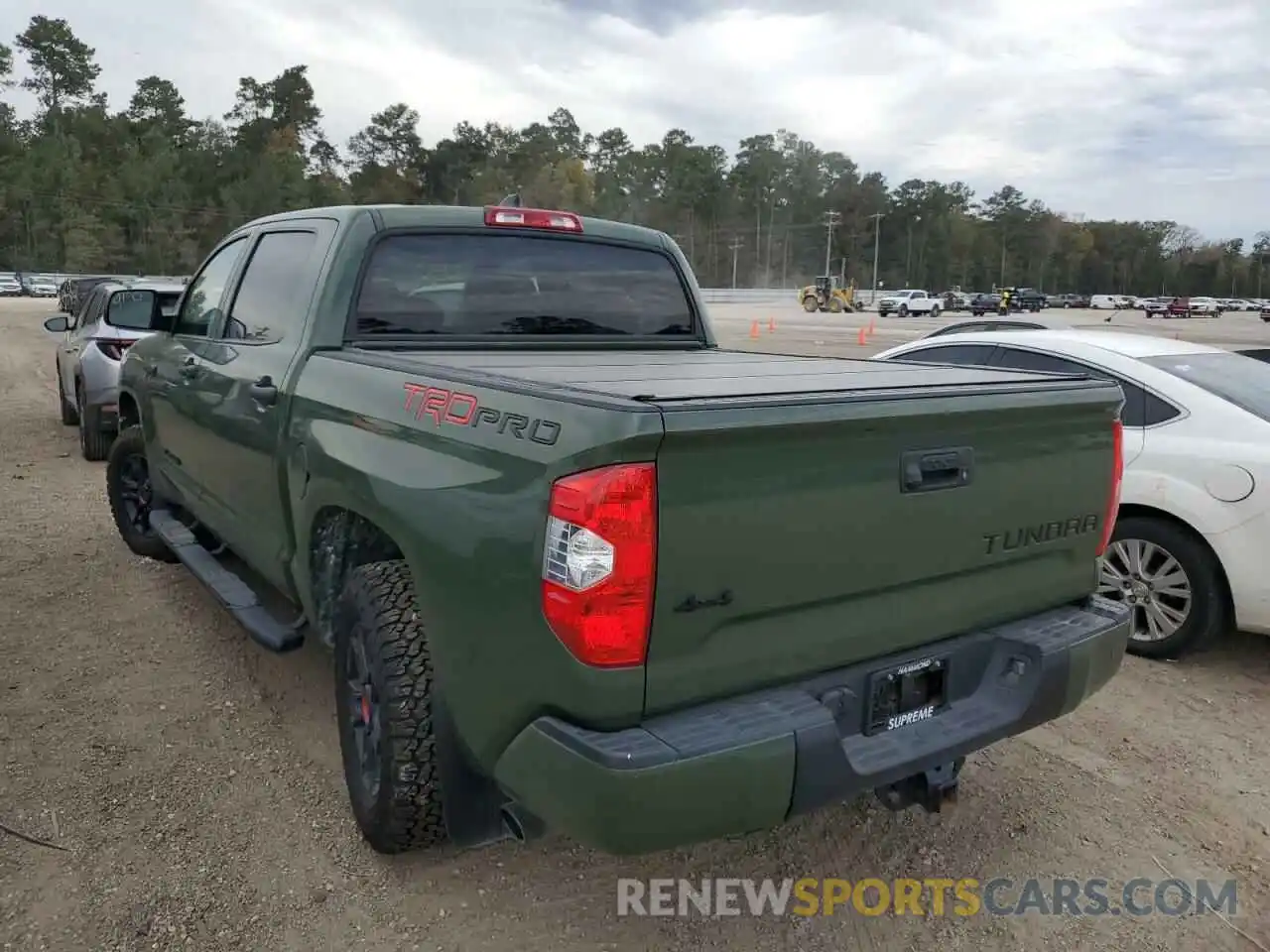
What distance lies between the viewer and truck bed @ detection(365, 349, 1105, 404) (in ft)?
7.84

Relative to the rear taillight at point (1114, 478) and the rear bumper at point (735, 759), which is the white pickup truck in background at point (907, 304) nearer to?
the rear taillight at point (1114, 478)

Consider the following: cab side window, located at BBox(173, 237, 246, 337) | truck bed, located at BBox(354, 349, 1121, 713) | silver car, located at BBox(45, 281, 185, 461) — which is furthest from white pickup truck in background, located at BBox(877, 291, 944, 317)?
truck bed, located at BBox(354, 349, 1121, 713)

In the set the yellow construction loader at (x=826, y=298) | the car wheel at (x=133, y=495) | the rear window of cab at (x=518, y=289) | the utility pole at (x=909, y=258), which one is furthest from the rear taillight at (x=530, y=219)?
the utility pole at (x=909, y=258)

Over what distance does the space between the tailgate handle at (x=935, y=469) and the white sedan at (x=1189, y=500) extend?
263 cm

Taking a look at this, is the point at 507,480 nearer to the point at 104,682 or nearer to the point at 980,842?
the point at 980,842

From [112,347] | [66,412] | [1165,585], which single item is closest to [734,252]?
[66,412]

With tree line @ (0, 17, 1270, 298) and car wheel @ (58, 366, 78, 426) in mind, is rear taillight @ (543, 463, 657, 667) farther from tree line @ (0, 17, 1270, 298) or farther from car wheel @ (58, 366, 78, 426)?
tree line @ (0, 17, 1270, 298)

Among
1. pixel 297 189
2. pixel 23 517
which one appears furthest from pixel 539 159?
pixel 23 517

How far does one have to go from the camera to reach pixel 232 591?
4.03 m

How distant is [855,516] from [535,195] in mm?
115477

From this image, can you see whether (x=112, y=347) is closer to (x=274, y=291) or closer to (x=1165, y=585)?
(x=274, y=291)

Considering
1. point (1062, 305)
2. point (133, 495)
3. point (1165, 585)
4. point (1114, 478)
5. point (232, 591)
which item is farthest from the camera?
point (1062, 305)

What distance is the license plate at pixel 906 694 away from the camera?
8.22ft

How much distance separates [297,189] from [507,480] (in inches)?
4301
